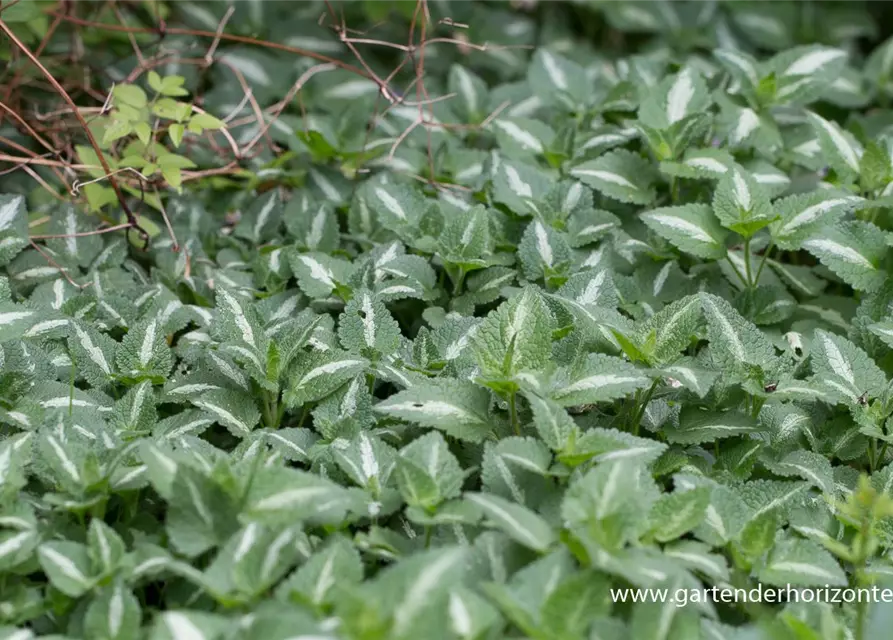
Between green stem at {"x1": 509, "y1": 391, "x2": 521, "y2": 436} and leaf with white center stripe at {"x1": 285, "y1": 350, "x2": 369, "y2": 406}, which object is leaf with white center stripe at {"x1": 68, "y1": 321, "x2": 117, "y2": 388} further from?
green stem at {"x1": 509, "y1": 391, "x2": 521, "y2": 436}

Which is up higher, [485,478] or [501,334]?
[501,334]

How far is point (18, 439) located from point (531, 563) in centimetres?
91

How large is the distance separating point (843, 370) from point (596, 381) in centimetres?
56

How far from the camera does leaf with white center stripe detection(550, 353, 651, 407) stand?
162 centimetres

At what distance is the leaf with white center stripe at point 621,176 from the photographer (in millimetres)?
2320

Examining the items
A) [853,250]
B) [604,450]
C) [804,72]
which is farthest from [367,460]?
[804,72]

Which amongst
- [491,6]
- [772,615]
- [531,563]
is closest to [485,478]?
[531,563]

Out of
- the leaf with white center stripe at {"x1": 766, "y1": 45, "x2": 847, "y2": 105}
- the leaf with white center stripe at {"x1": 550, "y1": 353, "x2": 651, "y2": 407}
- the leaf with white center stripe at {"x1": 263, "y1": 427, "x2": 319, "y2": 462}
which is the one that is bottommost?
the leaf with white center stripe at {"x1": 263, "y1": 427, "x2": 319, "y2": 462}

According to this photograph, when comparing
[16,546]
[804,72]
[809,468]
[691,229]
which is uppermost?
[804,72]

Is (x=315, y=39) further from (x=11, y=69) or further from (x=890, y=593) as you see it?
(x=890, y=593)

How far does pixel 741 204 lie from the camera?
2057mm

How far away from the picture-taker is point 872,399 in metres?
1.86

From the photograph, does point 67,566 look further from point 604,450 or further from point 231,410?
point 604,450

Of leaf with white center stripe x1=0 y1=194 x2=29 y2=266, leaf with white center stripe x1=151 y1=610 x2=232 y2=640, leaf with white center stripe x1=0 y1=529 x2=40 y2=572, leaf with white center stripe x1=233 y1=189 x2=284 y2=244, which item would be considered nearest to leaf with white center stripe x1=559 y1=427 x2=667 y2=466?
leaf with white center stripe x1=151 y1=610 x2=232 y2=640
